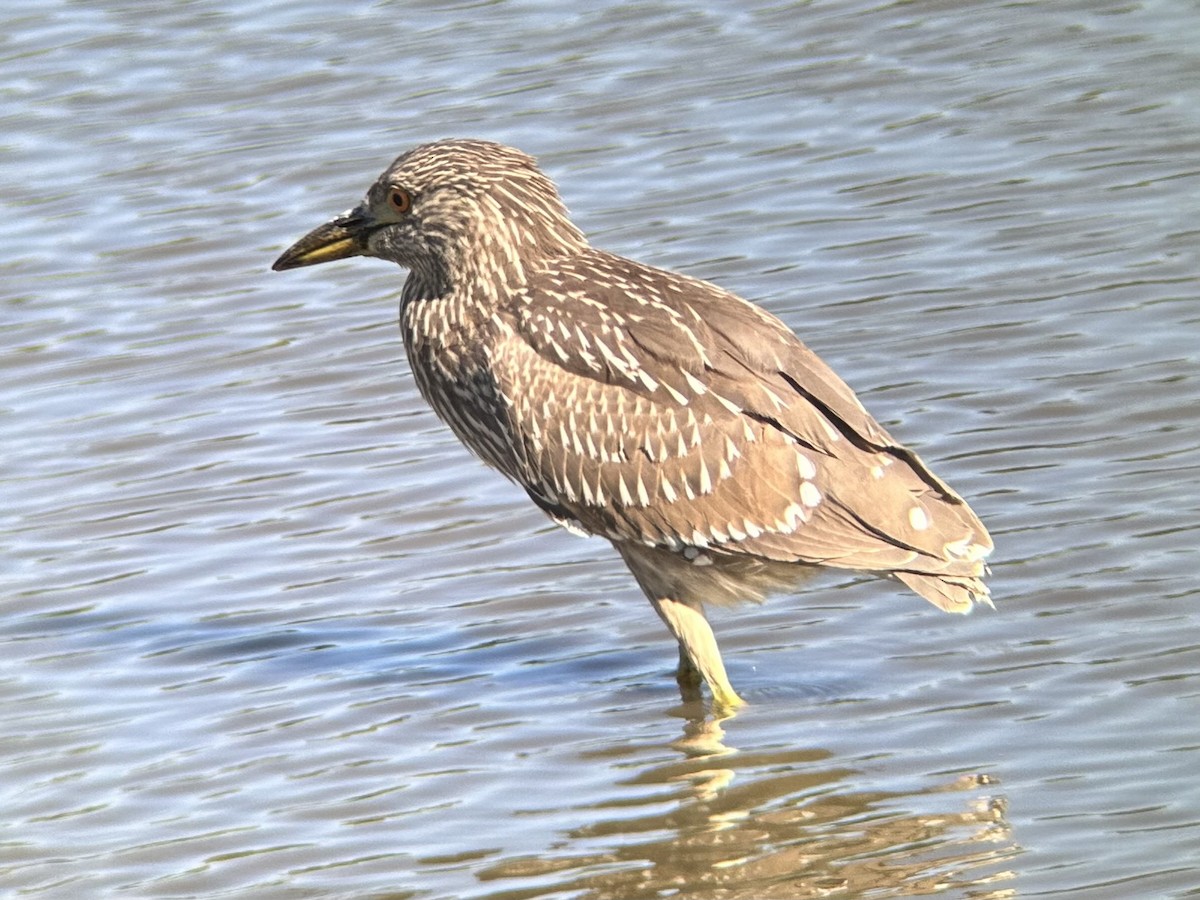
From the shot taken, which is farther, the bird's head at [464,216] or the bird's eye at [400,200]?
the bird's eye at [400,200]

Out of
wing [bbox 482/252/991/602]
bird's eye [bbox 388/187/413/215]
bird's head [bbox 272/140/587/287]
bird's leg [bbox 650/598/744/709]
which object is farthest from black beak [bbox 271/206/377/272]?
bird's leg [bbox 650/598/744/709]

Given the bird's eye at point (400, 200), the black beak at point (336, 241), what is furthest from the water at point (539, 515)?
the bird's eye at point (400, 200)

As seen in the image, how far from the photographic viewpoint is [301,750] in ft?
21.7

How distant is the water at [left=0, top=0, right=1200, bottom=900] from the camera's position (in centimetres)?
594

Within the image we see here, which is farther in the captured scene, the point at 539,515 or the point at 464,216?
the point at 539,515

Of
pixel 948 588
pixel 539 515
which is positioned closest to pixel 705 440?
pixel 948 588

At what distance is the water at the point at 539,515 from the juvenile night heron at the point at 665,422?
414mm

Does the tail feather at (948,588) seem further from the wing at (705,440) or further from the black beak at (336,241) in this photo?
the black beak at (336,241)

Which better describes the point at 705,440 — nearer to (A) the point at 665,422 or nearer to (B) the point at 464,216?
(A) the point at 665,422

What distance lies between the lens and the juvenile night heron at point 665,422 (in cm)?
668

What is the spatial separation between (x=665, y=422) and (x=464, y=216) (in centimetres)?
107

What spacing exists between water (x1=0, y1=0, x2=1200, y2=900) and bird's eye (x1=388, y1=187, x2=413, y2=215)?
140cm

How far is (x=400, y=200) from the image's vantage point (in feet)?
24.2

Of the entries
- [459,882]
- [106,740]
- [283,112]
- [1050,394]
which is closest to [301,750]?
[106,740]
